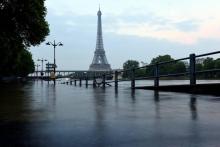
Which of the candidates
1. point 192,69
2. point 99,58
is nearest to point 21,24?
point 192,69

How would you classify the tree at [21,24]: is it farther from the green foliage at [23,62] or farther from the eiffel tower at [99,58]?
the eiffel tower at [99,58]

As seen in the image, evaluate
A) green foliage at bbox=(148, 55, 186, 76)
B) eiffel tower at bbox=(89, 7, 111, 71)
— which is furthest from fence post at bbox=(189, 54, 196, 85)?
eiffel tower at bbox=(89, 7, 111, 71)

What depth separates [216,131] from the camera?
6203 mm

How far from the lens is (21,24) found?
41562 mm

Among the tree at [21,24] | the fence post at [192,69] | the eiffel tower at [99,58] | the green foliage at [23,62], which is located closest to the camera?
the fence post at [192,69]

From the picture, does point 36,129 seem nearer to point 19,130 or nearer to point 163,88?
point 19,130

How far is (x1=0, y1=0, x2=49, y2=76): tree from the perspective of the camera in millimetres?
39344

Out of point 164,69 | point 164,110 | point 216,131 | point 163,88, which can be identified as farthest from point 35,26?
point 216,131

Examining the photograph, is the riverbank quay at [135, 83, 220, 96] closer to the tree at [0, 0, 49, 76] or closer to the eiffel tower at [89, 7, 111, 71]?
the tree at [0, 0, 49, 76]

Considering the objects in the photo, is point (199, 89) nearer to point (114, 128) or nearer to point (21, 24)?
point (114, 128)

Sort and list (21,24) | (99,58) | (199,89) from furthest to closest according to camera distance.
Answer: (99,58), (21,24), (199,89)

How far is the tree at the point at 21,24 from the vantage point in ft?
129

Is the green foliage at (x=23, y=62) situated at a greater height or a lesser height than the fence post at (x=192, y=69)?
greater

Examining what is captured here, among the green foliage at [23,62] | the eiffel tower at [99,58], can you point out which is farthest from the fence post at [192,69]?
the eiffel tower at [99,58]
